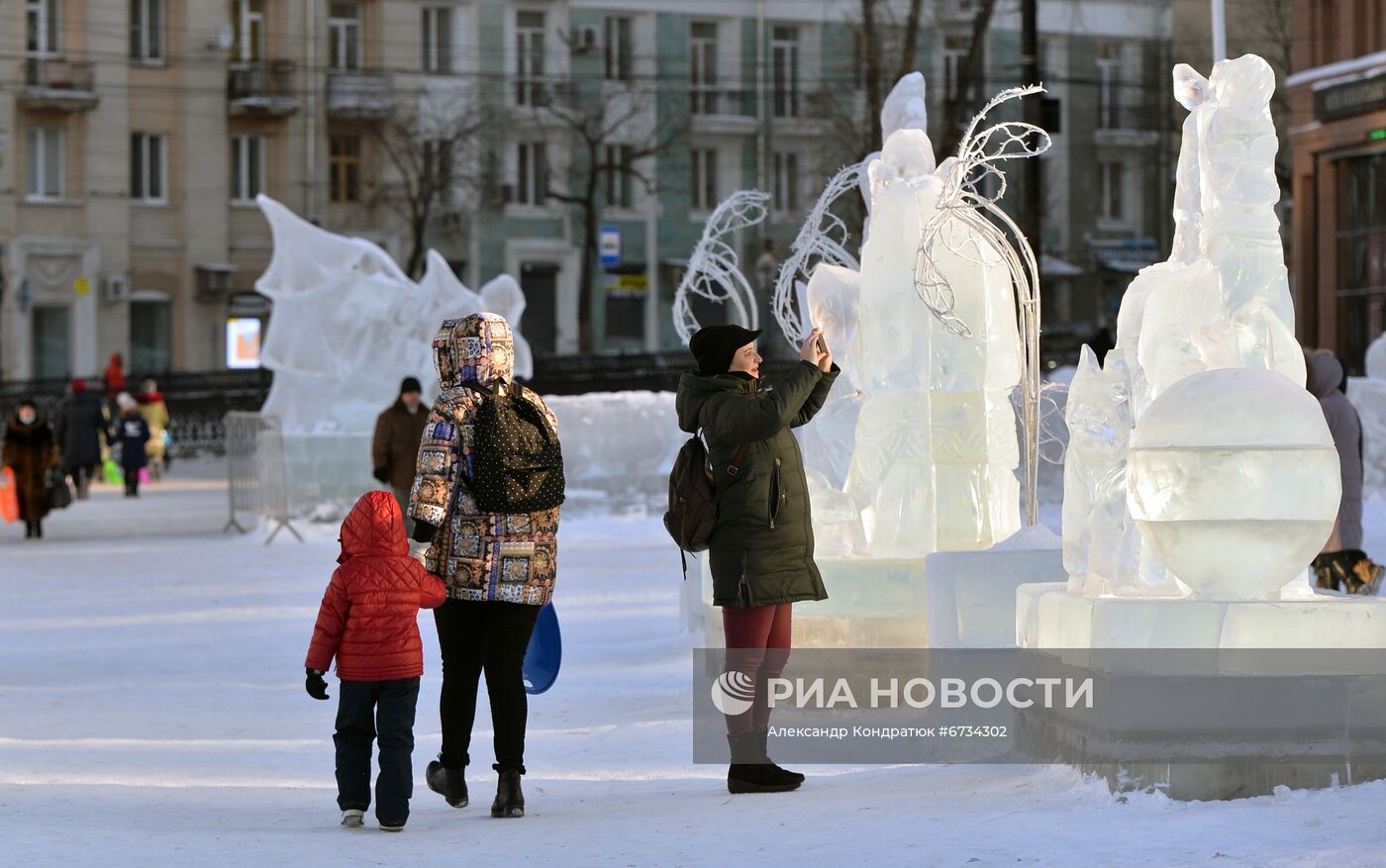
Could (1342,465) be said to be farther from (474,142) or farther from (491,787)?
(474,142)

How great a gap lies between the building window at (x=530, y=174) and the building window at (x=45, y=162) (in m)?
9.74

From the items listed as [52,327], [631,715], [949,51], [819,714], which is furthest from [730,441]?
[949,51]

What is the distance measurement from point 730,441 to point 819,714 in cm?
255

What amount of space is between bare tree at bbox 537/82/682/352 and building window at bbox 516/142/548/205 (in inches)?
12.5

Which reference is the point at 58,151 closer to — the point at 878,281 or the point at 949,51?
the point at 949,51

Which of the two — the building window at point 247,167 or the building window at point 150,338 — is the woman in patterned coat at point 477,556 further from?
the building window at point 247,167

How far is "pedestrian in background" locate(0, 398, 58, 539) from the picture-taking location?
2348 centimetres

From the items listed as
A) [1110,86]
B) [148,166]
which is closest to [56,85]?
[148,166]

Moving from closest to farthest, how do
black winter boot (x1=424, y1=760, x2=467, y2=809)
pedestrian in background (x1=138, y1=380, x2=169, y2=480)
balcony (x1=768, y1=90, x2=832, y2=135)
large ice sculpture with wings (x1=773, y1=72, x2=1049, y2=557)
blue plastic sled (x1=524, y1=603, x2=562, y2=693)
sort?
black winter boot (x1=424, y1=760, x2=467, y2=809) < blue plastic sled (x1=524, y1=603, x2=562, y2=693) < large ice sculpture with wings (x1=773, y1=72, x2=1049, y2=557) < pedestrian in background (x1=138, y1=380, x2=169, y2=480) < balcony (x1=768, y1=90, x2=832, y2=135)

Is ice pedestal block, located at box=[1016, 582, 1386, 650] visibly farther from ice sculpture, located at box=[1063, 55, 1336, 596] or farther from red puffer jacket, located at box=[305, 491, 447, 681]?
red puffer jacket, located at box=[305, 491, 447, 681]

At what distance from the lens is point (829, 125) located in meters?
51.1

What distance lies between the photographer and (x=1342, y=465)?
42.1 feet

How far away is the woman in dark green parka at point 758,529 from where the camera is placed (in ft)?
25.7

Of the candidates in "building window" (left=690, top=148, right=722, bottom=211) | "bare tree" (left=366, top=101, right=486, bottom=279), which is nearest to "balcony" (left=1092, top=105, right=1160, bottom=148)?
"building window" (left=690, top=148, right=722, bottom=211)
